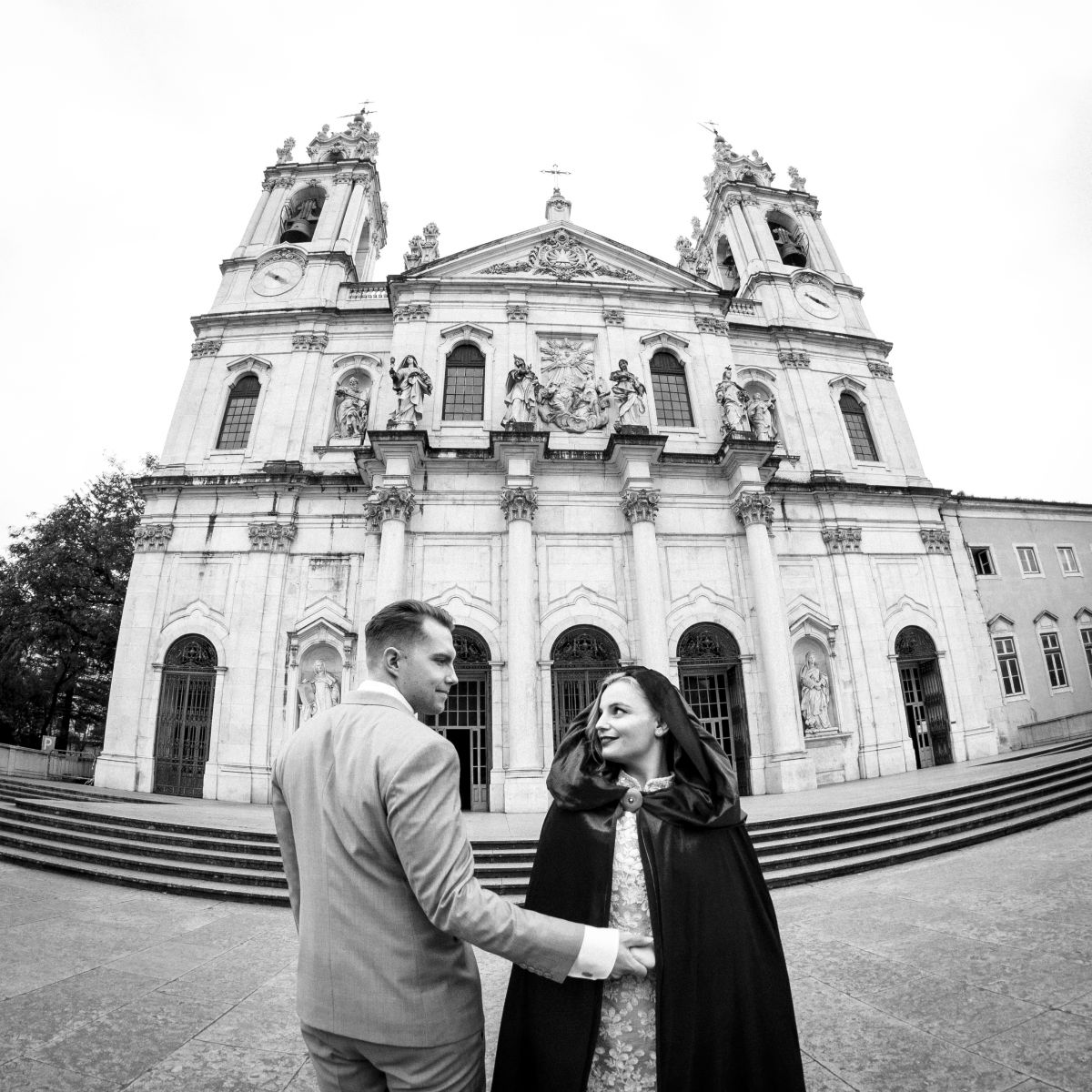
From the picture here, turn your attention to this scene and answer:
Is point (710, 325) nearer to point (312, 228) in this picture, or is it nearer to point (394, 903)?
point (312, 228)

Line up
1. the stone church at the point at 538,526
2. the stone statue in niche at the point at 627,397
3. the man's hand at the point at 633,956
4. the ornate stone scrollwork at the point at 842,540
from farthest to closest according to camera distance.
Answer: the ornate stone scrollwork at the point at 842,540, the stone statue in niche at the point at 627,397, the stone church at the point at 538,526, the man's hand at the point at 633,956

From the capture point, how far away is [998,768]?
496 inches

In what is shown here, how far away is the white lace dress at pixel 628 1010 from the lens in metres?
1.88

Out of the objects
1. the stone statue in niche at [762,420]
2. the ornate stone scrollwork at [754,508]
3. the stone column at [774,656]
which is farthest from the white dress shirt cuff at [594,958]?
the stone statue in niche at [762,420]

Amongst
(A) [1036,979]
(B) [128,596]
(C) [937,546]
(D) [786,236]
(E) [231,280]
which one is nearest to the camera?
(A) [1036,979]

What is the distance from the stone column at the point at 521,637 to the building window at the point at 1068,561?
1954cm

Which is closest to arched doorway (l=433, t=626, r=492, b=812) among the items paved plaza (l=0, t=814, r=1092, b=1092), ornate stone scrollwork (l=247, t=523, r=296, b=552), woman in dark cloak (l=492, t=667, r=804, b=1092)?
ornate stone scrollwork (l=247, t=523, r=296, b=552)

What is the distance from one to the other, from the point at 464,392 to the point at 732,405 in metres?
8.04

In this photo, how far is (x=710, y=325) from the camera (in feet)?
66.2

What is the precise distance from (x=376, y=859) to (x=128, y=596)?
58.6 ft

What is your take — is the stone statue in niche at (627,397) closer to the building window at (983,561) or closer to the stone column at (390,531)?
the stone column at (390,531)

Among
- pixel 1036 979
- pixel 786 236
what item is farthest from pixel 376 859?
pixel 786 236

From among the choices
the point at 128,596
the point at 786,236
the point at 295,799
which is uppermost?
the point at 786,236

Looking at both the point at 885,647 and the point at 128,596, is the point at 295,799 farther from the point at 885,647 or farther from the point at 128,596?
the point at 885,647
